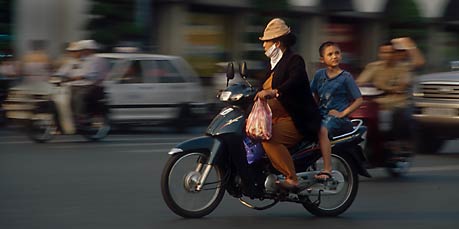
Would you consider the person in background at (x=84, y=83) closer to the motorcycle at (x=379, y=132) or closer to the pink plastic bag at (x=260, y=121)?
the motorcycle at (x=379, y=132)

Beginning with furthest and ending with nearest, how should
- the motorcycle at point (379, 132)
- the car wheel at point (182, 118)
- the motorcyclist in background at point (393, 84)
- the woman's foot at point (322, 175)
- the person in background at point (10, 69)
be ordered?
1. the person in background at point (10, 69)
2. the car wheel at point (182, 118)
3. the motorcyclist in background at point (393, 84)
4. the motorcycle at point (379, 132)
5. the woman's foot at point (322, 175)

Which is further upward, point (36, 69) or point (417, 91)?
point (417, 91)

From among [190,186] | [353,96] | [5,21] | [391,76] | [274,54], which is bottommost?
[5,21]

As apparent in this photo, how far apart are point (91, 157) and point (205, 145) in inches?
215

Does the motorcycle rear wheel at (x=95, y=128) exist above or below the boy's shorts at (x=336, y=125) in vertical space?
below

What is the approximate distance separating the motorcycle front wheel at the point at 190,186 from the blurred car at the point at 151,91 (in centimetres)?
973

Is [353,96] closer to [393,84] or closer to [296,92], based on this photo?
[296,92]

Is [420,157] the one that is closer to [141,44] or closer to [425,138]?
[425,138]

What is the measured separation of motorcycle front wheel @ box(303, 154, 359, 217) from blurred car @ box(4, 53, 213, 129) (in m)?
9.53

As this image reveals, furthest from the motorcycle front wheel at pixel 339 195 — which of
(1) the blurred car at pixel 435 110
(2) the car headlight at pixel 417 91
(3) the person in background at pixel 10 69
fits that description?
(3) the person in background at pixel 10 69

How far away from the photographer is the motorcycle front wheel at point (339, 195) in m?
9.16

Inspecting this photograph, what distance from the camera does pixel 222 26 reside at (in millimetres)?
32000

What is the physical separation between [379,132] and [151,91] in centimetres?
775

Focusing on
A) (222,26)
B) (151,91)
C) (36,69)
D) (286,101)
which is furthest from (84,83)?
(222,26)
